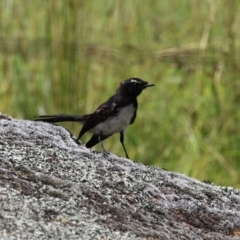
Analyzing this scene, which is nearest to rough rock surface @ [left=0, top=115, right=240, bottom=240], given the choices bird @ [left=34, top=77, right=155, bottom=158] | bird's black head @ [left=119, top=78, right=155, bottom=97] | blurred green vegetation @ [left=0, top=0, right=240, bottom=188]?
bird @ [left=34, top=77, right=155, bottom=158]

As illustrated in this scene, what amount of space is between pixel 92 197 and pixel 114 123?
1955 millimetres

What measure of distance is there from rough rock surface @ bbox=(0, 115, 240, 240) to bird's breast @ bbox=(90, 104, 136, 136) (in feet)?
4.25

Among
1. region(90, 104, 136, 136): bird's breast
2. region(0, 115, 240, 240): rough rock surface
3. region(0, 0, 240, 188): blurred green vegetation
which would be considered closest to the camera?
region(0, 115, 240, 240): rough rock surface

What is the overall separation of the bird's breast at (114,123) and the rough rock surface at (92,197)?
1294 millimetres

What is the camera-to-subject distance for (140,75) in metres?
6.30

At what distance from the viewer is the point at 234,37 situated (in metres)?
6.00

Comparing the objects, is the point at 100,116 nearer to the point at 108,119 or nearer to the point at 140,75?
the point at 108,119

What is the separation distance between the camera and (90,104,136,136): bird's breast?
4.40 meters

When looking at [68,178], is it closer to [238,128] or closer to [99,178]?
[99,178]

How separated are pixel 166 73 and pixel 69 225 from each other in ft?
14.1

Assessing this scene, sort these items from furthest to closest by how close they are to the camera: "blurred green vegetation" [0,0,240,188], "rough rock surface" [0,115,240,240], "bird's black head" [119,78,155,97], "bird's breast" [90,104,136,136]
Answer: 1. "blurred green vegetation" [0,0,240,188]
2. "bird's black head" [119,78,155,97]
3. "bird's breast" [90,104,136,136]
4. "rough rock surface" [0,115,240,240]

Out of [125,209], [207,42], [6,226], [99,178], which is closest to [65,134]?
[99,178]

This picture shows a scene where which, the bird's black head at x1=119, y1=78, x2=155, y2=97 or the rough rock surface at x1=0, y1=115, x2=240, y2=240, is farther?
the bird's black head at x1=119, y1=78, x2=155, y2=97

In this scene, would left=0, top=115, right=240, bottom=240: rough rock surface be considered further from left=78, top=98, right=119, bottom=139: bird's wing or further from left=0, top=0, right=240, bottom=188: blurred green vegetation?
left=0, top=0, right=240, bottom=188: blurred green vegetation
